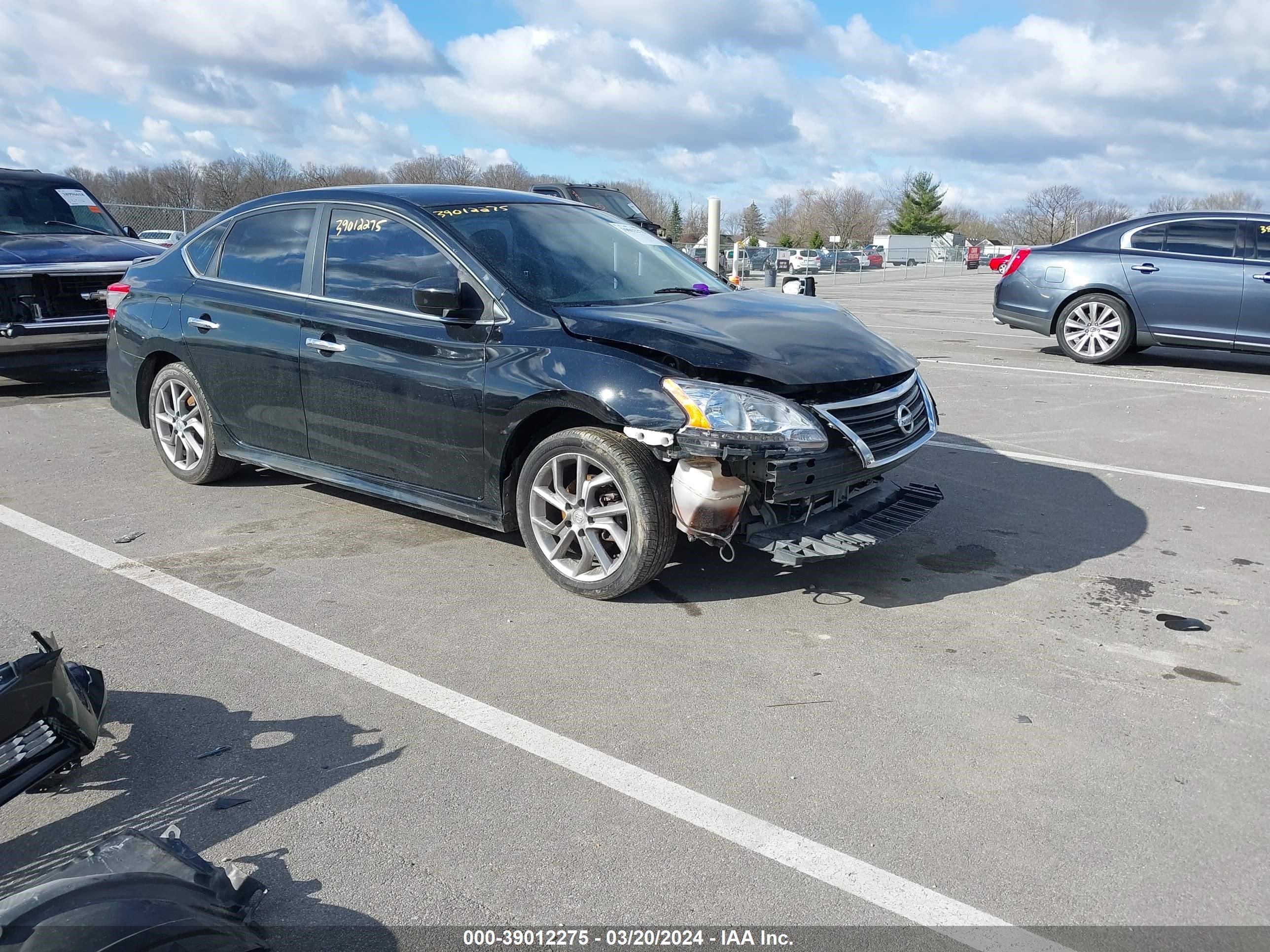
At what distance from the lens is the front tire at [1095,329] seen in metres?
11.3

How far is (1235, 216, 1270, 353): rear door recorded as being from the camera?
1045 cm

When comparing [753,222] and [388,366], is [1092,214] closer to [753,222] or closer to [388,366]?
[753,222]

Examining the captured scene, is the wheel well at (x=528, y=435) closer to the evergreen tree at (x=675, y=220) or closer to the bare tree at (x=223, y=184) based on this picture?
the bare tree at (x=223, y=184)

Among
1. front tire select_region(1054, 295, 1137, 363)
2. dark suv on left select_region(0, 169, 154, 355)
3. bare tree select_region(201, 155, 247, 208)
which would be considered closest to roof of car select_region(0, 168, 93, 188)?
dark suv on left select_region(0, 169, 154, 355)

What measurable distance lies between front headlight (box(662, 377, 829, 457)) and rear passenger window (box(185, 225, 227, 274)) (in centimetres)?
334

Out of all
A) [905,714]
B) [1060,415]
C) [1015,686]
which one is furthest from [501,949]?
[1060,415]

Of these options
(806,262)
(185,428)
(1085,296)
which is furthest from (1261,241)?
(806,262)

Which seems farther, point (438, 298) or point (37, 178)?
point (37, 178)

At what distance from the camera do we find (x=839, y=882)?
267 cm

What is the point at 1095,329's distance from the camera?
1152cm

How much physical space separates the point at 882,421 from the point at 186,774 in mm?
3123

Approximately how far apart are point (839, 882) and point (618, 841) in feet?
1.95

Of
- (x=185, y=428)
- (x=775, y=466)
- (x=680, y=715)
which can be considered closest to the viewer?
(x=680, y=715)

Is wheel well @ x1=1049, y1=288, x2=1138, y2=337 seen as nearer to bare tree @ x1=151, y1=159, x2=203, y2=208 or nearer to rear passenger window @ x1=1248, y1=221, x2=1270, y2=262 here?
rear passenger window @ x1=1248, y1=221, x2=1270, y2=262
